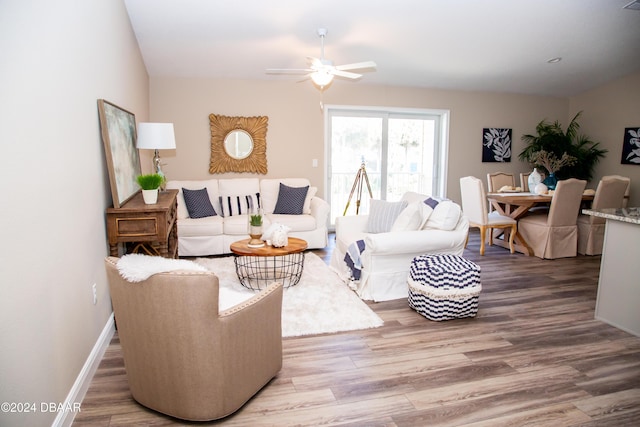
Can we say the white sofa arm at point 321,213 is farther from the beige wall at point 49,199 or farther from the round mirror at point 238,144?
the beige wall at point 49,199

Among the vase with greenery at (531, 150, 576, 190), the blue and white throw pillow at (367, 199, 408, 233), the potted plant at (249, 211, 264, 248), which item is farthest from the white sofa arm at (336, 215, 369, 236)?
the vase with greenery at (531, 150, 576, 190)

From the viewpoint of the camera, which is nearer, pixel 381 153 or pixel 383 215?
pixel 383 215

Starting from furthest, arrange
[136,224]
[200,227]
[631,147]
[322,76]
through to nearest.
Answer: [631,147] → [200,227] → [322,76] → [136,224]

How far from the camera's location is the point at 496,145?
686 cm

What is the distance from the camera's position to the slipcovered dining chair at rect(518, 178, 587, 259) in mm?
4820

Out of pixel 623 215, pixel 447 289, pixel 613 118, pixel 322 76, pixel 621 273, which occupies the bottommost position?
pixel 447 289

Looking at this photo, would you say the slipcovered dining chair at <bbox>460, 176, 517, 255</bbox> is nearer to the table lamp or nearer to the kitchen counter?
the kitchen counter

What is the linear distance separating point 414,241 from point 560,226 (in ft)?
8.61

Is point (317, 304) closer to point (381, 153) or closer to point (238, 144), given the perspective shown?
point (238, 144)

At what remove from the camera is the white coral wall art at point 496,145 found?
6797mm

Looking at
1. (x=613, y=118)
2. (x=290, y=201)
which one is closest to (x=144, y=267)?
(x=290, y=201)

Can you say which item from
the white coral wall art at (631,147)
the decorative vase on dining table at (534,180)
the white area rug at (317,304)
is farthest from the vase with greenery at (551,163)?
the white area rug at (317,304)

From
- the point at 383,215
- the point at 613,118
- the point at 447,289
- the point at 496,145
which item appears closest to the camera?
the point at 447,289

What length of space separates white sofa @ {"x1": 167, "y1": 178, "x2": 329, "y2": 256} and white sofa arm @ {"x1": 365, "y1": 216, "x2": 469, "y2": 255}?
1.72 m
